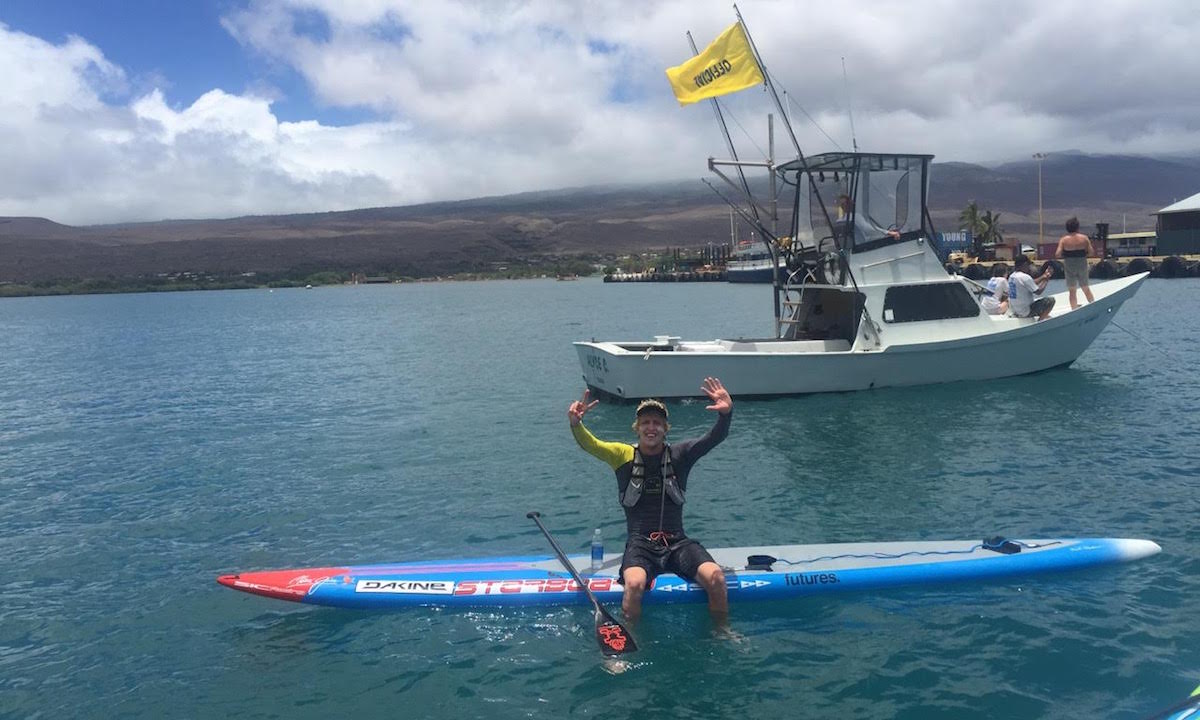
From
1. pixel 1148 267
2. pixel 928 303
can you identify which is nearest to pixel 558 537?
pixel 928 303

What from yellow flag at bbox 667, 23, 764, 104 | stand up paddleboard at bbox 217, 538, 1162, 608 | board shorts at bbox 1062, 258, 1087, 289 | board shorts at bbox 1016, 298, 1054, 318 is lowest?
stand up paddleboard at bbox 217, 538, 1162, 608

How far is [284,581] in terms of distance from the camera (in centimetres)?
948

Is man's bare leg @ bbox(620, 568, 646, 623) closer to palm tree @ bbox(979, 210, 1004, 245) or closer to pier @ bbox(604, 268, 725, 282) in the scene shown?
palm tree @ bbox(979, 210, 1004, 245)

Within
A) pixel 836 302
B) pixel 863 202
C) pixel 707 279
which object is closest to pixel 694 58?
pixel 863 202

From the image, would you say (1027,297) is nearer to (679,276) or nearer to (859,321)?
(859,321)

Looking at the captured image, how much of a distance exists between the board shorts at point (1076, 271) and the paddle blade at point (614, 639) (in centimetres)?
1907

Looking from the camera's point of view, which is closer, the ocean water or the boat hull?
the ocean water

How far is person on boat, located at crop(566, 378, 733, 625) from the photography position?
28.2 feet

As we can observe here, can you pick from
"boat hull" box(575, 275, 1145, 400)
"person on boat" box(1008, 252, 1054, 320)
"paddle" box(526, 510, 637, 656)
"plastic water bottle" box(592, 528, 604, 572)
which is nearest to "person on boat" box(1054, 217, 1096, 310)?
"person on boat" box(1008, 252, 1054, 320)

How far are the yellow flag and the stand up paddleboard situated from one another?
49.0 feet

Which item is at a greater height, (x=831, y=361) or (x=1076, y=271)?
(x=1076, y=271)

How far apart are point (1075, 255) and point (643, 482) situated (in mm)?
18359

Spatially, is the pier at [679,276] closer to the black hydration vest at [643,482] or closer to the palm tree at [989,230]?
the palm tree at [989,230]

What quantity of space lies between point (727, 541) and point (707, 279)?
13686 cm
